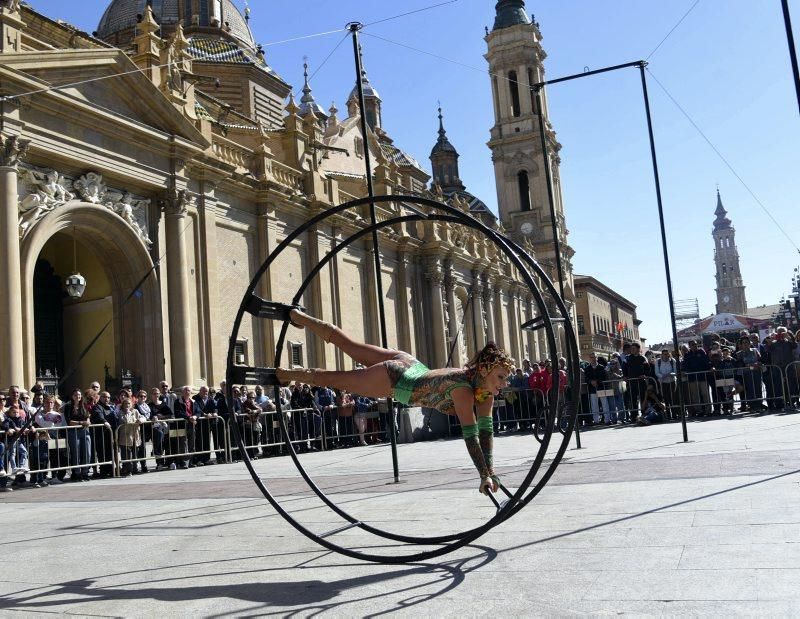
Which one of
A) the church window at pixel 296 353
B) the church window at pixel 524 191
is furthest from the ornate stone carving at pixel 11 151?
the church window at pixel 524 191

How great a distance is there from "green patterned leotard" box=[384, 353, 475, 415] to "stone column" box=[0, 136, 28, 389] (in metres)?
13.4

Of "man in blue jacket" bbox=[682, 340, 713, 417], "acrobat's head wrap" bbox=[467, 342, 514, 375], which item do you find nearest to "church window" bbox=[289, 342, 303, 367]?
"man in blue jacket" bbox=[682, 340, 713, 417]

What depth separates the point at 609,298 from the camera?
108 m

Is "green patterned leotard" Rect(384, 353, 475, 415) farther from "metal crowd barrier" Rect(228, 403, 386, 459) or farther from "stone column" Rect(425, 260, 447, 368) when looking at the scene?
"stone column" Rect(425, 260, 447, 368)

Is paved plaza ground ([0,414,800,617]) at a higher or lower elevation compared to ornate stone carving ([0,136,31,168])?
lower

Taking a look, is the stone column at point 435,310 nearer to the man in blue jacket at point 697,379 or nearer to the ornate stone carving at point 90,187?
the man in blue jacket at point 697,379

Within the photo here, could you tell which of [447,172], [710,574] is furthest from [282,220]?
[447,172]

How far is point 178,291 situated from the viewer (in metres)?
22.0

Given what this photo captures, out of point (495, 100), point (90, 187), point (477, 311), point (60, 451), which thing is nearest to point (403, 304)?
point (477, 311)

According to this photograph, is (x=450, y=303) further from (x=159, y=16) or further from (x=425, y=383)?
(x=425, y=383)

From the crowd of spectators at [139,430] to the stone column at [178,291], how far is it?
2091 mm

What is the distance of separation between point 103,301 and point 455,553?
18.7 m

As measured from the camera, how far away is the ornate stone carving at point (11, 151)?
1733 centimetres

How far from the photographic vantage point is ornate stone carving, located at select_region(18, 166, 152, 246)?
18.2 meters
